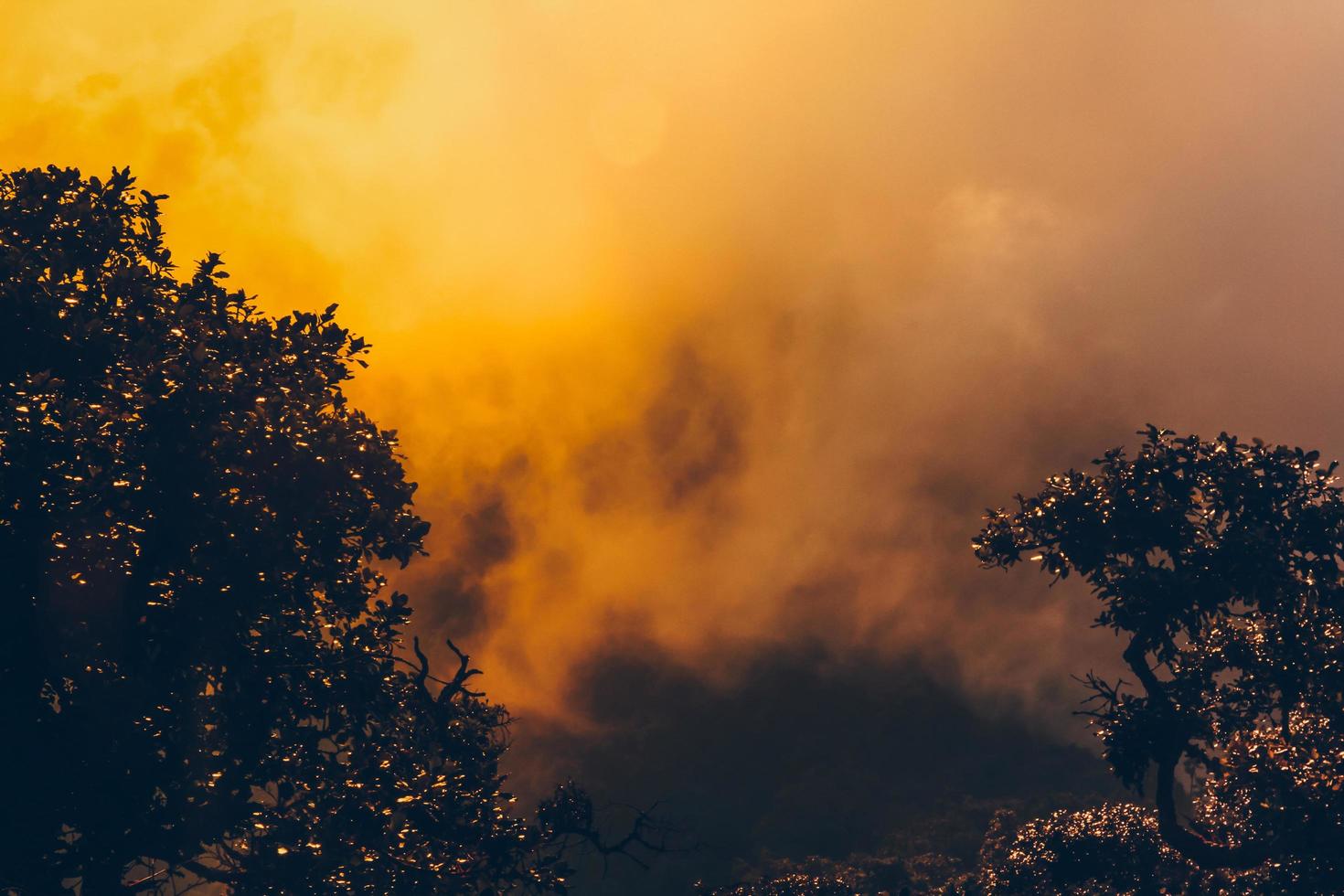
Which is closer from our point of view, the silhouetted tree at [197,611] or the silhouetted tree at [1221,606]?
the silhouetted tree at [197,611]

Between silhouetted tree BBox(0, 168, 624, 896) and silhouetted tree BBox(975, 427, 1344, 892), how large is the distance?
55.3ft

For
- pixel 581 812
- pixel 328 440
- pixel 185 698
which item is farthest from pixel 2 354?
pixel 581 812

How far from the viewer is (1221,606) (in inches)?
1038

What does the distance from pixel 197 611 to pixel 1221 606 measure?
25.7m

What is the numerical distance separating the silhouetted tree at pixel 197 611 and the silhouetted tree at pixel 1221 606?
16.9 m

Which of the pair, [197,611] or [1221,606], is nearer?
[197,611]

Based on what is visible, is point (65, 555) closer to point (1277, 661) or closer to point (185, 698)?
point (185, 698)

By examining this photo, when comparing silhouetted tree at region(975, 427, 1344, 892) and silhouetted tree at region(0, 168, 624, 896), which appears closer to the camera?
silhouetted tree at region(0, 168, 624, 896)

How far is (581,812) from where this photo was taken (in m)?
20.2

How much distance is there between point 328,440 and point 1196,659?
84.8 ft

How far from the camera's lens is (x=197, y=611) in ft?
57.0

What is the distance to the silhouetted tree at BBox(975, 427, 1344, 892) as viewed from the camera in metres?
25.3

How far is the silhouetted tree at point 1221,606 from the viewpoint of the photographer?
2528 centimetres

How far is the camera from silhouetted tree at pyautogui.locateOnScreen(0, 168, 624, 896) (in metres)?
16.4
